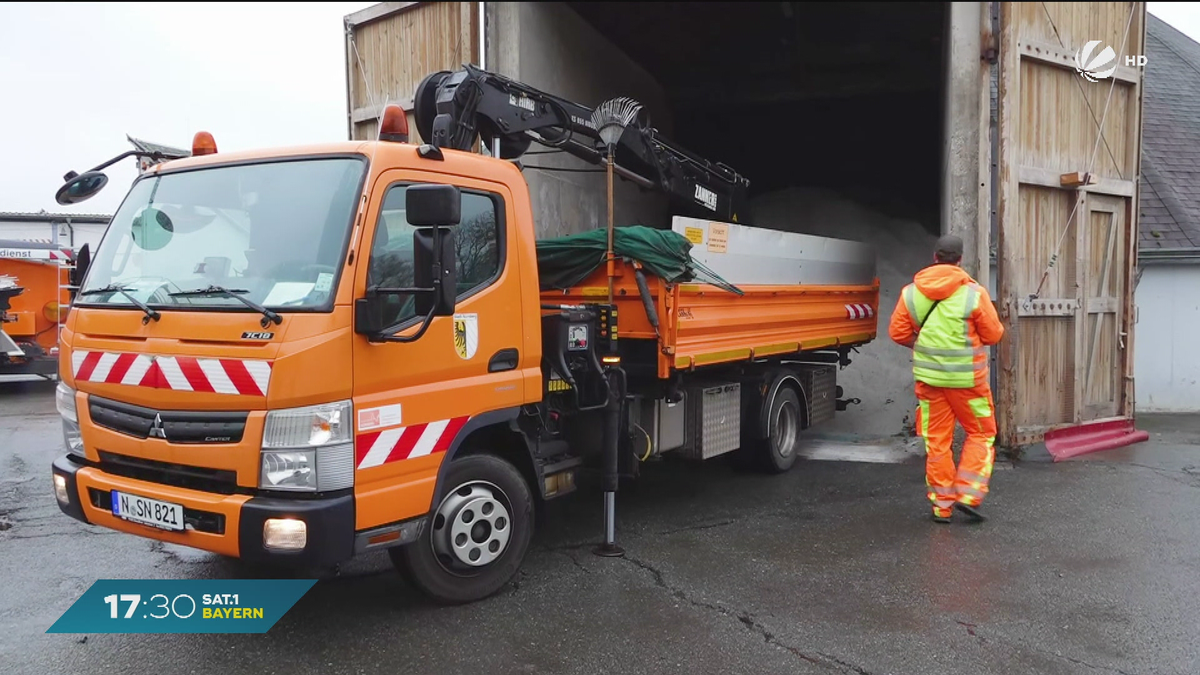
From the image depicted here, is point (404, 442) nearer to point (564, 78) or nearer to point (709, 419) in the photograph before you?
point (709, 419)

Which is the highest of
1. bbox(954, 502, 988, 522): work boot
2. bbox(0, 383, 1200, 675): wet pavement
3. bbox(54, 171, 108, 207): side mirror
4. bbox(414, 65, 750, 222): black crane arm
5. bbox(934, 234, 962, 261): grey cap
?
bbox(414, 65, 750, 222): black crane arm

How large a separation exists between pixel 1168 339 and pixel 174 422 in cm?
1157

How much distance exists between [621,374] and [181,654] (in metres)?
2.57

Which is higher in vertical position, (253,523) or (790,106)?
(790,106)

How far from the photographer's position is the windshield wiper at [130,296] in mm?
3592

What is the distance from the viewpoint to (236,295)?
344 cm

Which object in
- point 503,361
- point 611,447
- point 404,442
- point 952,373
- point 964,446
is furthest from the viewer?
point 964,446

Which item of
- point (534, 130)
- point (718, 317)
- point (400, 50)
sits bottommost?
point (718, 317)

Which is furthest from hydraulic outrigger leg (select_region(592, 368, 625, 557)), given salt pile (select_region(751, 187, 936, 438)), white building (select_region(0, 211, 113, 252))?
white building (select_region(0, 211, 113, 252))

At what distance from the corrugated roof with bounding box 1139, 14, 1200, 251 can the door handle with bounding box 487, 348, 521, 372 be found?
9.08 metres

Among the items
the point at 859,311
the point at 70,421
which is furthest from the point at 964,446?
the point at 70,421

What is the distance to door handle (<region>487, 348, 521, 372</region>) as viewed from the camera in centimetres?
417

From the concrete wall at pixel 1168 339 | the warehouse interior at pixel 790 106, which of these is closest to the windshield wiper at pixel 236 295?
the warehouse interior at pixel 790 106

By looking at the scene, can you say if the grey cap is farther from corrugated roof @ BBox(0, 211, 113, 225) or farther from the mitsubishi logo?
corrugated roof @ BBox(0, 211, 113, 225)
